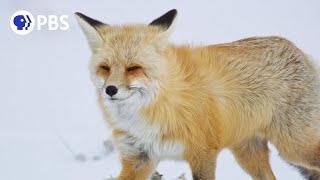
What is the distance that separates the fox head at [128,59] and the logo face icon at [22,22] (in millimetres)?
7379

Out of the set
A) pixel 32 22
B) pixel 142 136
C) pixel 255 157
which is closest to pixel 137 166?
pixel 142 136

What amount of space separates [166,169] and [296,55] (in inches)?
105

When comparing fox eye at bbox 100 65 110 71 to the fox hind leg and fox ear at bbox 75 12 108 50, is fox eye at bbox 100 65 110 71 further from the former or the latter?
the fox hind leg

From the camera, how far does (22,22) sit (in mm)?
12203

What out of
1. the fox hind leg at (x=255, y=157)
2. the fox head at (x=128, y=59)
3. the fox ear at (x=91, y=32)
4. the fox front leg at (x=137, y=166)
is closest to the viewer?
the fox head at (x=128, y=59)

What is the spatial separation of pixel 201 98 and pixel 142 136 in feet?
1.96

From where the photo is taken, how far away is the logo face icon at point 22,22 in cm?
1201

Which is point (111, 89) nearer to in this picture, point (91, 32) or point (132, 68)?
point (132, 68)

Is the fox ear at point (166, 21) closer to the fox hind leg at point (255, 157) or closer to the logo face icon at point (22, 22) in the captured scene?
the fox hind leg at point (255, 157)

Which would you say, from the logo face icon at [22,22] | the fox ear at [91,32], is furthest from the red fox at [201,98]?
the logo face icon at [22,22]

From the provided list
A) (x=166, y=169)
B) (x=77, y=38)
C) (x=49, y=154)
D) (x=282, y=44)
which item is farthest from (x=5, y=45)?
(x=282, y=44)

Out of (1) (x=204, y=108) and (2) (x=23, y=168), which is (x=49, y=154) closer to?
(2) (x=23, y=168)

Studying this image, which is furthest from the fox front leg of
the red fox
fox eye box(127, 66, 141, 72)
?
fox eye box(127, 66, 141, 72)

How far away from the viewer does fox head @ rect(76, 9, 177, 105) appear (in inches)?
177
